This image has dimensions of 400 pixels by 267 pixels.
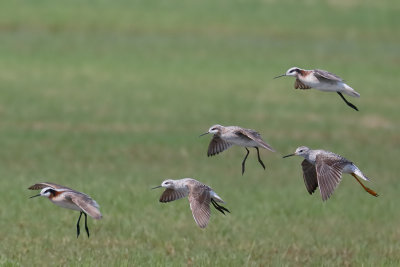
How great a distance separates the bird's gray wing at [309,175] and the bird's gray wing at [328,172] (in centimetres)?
44

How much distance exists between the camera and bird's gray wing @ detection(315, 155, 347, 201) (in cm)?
654

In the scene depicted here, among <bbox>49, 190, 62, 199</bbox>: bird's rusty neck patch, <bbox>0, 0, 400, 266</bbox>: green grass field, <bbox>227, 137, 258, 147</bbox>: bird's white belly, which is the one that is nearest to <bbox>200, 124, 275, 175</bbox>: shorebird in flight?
<bbox>227, 137, 258, 147</bbox>: bird's white belly

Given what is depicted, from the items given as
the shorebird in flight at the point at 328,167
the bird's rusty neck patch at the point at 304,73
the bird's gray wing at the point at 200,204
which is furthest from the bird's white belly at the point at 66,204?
the bird's rusty neck patch at the point at 304,73

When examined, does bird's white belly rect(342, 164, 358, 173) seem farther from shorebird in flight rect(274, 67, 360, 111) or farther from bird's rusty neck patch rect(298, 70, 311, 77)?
bird's rusty neck patch rect(298, 70, 311, 77)

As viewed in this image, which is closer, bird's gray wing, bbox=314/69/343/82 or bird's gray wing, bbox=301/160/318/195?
bird's gray wing, bbox=314/69/343/82

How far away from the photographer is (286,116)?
107 feet

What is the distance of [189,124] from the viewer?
30.2 meters

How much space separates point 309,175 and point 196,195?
1.33m

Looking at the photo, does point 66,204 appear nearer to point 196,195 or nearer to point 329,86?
point 196,195

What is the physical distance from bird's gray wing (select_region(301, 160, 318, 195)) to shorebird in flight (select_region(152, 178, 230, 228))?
39.6 inches

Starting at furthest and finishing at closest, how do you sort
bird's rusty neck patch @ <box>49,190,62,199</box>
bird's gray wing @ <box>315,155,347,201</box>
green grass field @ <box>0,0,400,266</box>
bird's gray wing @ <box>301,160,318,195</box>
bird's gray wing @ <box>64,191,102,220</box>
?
green grass field @ <box>0,0,400,266</box>
bird's gray wing @ <box>301,160,318,195</box>
bird's rusty neck patch @ <box>49,190,62,199</box>
bird's gray wing @ <box>315,155,347,201</box>
bird's gray wing @ <box>64,191,102,220</box>

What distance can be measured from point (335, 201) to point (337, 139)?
10.6 meters

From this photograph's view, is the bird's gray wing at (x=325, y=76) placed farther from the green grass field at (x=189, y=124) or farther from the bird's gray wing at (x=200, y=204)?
the green grass field at (x=189, y=124)

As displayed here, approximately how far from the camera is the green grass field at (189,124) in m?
13.0
